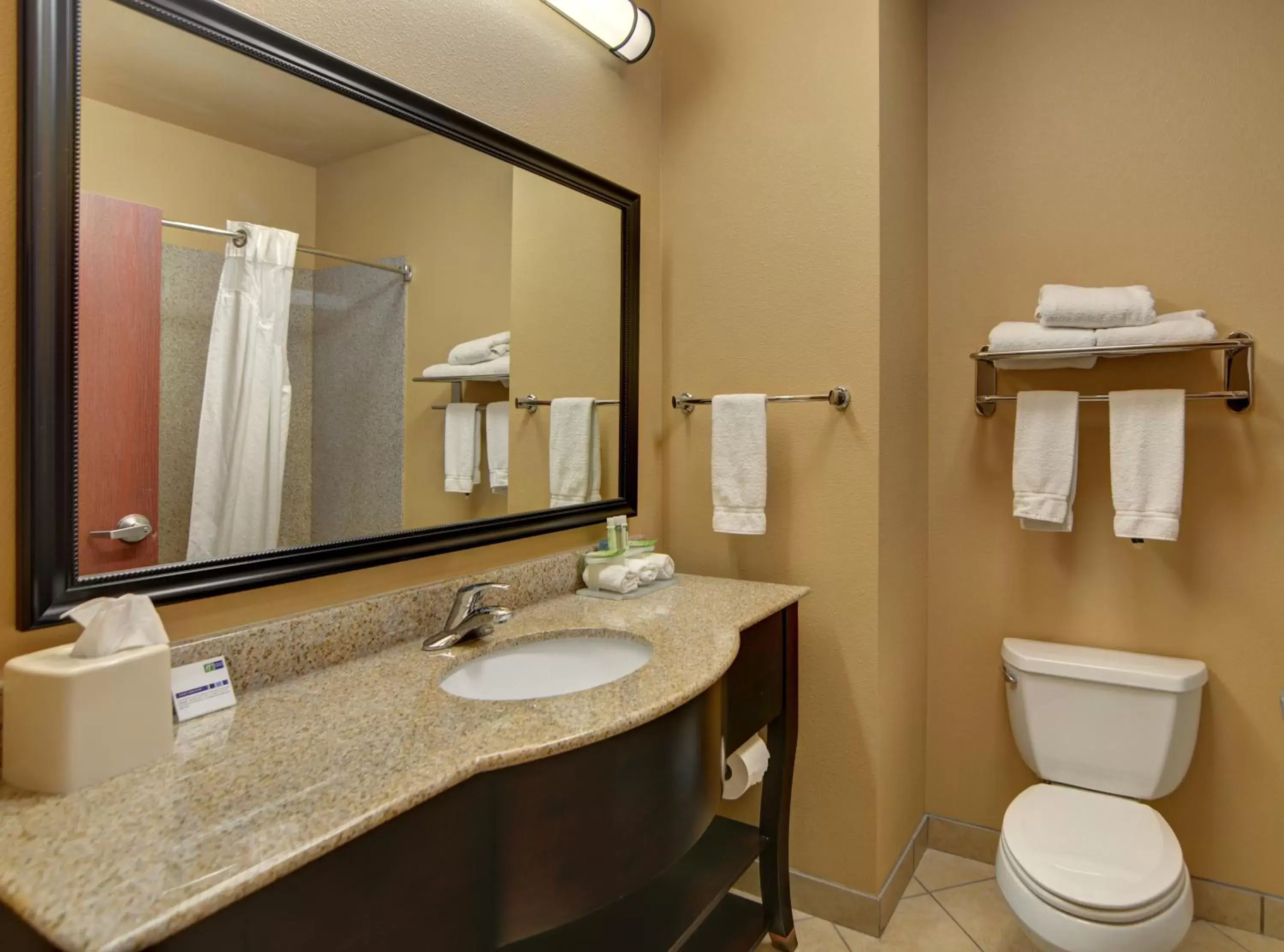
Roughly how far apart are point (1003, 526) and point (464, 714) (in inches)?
67.5

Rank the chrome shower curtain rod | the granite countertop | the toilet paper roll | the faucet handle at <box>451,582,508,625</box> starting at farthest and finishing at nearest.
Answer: the toilet paper roll < the faucet handle at <box>451,582,508,625</box> < the chrome shower curtain rod < the granite countertop

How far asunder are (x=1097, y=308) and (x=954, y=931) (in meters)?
1.58

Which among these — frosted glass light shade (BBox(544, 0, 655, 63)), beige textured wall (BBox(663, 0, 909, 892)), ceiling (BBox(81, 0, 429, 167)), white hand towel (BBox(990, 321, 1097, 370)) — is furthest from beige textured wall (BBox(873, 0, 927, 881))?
ceiling (BBox(81, 0, 429, 167))

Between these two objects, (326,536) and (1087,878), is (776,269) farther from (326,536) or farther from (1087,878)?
(1087,878)

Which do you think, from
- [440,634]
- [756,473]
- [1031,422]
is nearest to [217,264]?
[440,634]

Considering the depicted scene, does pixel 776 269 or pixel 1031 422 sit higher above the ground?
pixel 776 269

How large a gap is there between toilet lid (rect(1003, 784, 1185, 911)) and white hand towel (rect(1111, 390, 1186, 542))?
638 mm

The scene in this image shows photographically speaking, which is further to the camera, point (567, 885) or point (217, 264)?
point (217, 264)

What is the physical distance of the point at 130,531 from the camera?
3.23ft

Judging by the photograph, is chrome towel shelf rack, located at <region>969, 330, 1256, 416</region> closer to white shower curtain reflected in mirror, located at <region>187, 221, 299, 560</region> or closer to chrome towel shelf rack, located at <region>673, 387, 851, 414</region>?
chrome towel shelf rack, located at <region>673, 387, 851, 414</region>

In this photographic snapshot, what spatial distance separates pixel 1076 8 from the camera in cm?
201

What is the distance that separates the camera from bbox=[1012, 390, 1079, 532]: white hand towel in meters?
1.86

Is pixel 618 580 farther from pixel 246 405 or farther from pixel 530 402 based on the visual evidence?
pixel 246 405

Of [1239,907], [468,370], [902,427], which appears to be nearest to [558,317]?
[468,370]
